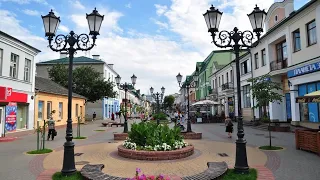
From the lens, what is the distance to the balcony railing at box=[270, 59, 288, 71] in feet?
69.9

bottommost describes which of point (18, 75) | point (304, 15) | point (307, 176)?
point (307, 176)

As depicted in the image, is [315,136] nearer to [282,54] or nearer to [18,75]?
[282,54]

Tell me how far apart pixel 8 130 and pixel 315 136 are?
1868 cm

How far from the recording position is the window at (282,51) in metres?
21.5

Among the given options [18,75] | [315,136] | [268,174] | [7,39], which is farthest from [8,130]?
[315,136]

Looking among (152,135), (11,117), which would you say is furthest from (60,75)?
(152,135)

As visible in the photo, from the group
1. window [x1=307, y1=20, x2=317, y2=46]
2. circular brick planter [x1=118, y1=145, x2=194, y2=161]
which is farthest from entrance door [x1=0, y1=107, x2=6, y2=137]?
window [x1=307, y1=20, x2=317, y2=46]

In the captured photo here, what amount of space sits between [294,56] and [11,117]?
21.6 meters

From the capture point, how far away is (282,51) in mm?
21984

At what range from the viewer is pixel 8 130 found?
57.8ft

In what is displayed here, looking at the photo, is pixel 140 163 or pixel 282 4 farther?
pixel 282 4

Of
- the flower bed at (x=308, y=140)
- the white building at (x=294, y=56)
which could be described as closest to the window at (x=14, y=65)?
the white building at (x=294, y=56)

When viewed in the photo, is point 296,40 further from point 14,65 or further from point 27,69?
point 27,69

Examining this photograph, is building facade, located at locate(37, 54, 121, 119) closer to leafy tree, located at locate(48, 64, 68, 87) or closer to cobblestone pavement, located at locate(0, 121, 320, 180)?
leafy tree, located at locate(48, 64, 68, 87)
